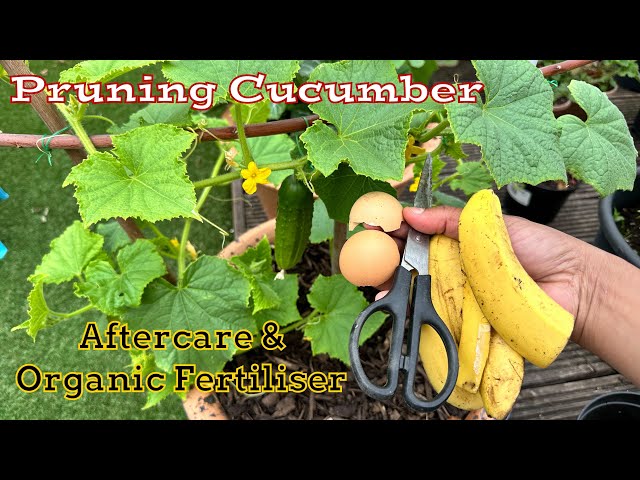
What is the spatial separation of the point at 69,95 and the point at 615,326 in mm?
1110

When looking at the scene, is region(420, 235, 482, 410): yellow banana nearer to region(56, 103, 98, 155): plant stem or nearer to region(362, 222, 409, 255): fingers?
region(362, 222, 409, 255): fingers

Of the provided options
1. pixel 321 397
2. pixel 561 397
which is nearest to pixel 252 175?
pixel 321 397

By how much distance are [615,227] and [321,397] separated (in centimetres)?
109

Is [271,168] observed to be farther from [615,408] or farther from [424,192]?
[615,408]

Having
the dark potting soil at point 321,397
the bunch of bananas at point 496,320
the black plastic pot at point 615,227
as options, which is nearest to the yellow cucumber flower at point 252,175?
the bunch of bananas at point 496,320

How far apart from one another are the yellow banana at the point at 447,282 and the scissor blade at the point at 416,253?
0.02 metres

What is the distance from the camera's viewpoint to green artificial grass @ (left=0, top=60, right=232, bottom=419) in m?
1.69

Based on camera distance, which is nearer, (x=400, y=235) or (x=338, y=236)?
(x=400, y=235)

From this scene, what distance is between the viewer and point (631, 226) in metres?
1.82

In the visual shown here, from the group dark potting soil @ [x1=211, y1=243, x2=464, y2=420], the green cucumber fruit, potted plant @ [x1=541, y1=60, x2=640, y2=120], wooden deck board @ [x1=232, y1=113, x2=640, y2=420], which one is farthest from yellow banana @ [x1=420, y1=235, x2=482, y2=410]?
potted plant @ [x1=541, y1=60, x2=640, y2=120]

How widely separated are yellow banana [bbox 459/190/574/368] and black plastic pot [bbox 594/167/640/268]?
0.88 meters

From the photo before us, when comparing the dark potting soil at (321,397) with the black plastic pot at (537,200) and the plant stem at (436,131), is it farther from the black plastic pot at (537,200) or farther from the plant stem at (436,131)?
the black plastic pot at (537,200)

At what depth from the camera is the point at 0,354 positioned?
5.72ft

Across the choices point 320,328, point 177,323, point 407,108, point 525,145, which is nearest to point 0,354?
point 177,323
